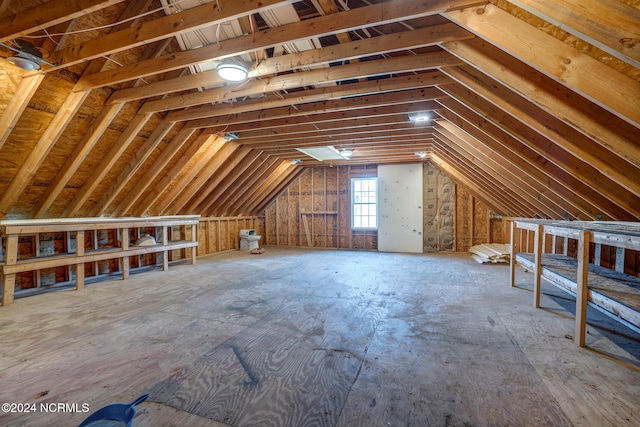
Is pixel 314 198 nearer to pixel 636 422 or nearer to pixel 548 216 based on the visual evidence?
pixel 548 216

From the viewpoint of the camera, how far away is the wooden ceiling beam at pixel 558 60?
4.99 feet

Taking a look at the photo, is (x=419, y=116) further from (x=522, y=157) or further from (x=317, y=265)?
(x=317, y=265)

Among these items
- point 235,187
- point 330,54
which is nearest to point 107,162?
point 235,187

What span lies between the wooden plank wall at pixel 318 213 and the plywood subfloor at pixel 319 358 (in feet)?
16.1

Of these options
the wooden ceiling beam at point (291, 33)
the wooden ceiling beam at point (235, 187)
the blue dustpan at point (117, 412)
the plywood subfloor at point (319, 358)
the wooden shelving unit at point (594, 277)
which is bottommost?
the plywood subfloor at point (319, 358)

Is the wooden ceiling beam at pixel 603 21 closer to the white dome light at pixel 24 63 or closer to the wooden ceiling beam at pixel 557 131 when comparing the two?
the wooden ceiling beam at pixel 557 131

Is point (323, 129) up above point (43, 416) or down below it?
above

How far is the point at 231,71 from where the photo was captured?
108 inches

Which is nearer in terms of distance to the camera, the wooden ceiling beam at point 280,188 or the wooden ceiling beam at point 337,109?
the wooden ceiling beam at point 337,109

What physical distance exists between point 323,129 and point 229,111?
154 centimetres

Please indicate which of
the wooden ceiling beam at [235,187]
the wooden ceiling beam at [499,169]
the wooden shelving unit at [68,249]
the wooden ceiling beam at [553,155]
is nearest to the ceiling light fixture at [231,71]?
the wooden ceiling beam at [553,155]

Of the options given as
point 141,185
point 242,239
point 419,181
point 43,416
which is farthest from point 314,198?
point 43,416

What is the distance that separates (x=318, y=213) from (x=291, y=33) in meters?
6.87

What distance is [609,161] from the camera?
218cm
